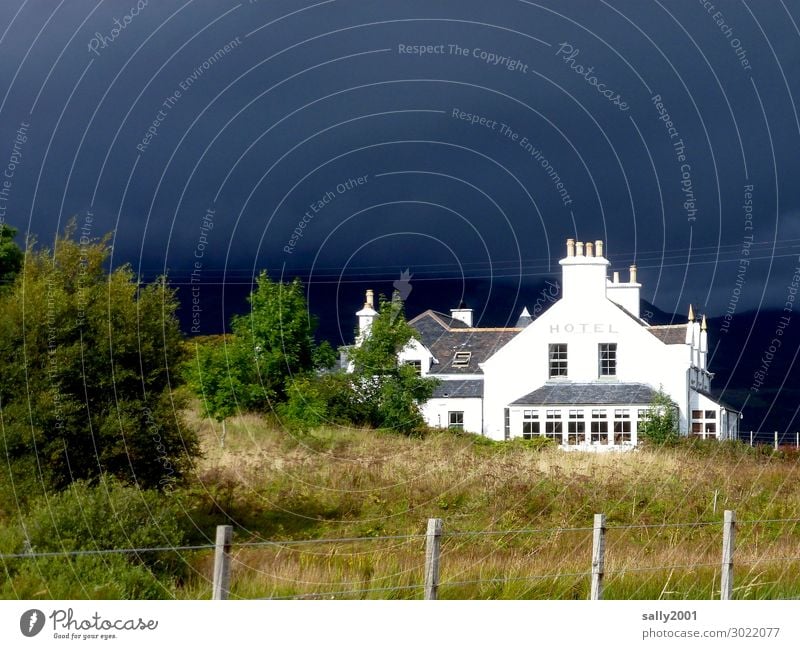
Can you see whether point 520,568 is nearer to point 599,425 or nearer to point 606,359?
point 599,425

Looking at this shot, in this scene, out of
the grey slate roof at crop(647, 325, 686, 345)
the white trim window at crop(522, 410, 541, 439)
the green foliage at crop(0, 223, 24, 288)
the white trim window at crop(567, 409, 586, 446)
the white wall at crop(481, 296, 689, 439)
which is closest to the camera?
the green foliage at crop(0, 223, 24, 288)

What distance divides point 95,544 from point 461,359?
124 ft

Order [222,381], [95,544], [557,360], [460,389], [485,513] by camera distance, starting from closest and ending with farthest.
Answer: [95,544] < [485,513] < [222,381] < [557,360] < [460,389]

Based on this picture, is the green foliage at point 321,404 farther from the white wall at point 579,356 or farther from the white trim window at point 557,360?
A: the white trim window at point 557,360

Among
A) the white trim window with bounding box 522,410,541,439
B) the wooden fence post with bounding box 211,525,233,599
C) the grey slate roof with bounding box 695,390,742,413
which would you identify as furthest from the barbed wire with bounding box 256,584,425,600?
the grey slate roof with bounding box 695,390,742,413

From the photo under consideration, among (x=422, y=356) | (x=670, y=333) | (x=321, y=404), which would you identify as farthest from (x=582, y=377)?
(x=321, y=404)

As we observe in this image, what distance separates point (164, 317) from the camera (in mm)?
19672

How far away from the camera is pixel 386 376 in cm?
3506

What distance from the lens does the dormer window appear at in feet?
162

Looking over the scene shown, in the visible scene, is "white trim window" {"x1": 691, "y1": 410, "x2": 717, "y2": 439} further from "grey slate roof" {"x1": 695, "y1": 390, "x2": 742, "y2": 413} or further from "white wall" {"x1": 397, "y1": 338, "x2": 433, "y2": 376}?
"white wall" {"x1": 397, "y1": 338, "x2": 433, "y2": 376}

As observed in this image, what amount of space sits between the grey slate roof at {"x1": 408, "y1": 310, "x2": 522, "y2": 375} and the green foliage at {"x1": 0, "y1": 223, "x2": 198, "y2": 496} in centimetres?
3026

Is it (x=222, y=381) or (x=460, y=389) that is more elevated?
(x=222, y=381)

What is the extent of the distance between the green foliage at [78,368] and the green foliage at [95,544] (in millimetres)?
4436

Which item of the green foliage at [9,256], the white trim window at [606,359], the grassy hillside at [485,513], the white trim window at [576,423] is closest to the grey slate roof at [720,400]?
the white trim window at [606,359]
